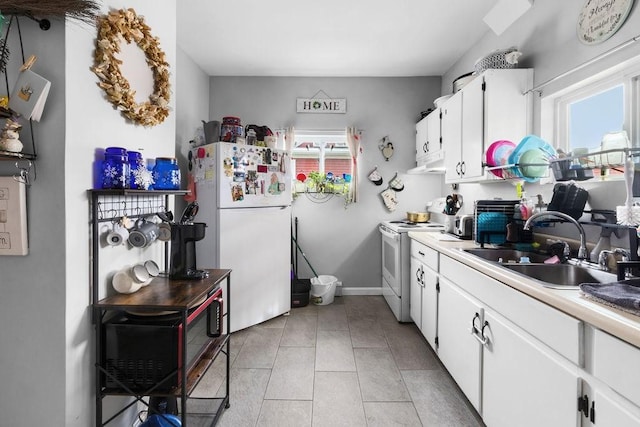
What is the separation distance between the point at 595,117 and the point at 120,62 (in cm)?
245

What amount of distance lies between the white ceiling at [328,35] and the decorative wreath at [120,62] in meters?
1.16

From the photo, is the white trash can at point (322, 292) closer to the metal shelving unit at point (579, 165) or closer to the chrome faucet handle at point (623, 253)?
the metal shelving unit at point (579, 165)

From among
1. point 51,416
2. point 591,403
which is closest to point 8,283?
point 51,416

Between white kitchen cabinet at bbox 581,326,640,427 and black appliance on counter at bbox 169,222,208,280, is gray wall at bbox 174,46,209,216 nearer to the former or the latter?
black appliance on counter at bbox 169,222,208,280

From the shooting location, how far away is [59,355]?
117 centimetres

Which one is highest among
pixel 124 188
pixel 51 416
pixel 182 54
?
pixel 182 54

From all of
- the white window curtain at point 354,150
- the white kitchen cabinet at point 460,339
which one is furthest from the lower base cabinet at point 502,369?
the white window curtain at point 354,150

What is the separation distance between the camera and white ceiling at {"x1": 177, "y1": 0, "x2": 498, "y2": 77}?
8.21 ft

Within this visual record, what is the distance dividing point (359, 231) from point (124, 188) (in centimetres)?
298

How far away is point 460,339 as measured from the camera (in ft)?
6.23

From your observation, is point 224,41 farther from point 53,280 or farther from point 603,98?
point 603,98

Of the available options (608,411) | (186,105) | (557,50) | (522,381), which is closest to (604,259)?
(522,381)

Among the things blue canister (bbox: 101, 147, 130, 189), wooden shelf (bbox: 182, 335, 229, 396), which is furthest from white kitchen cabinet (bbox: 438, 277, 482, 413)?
blue canister (bbox: 101, 147, 130, 189)

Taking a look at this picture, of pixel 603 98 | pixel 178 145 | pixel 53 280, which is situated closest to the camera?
pixel 53 280
